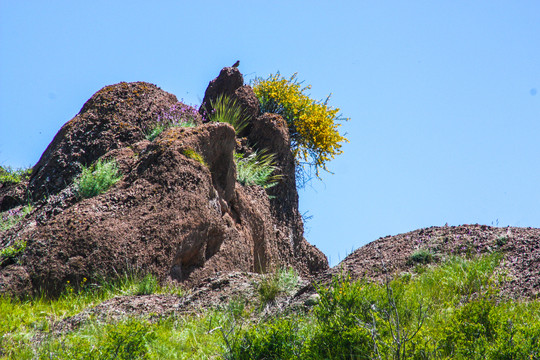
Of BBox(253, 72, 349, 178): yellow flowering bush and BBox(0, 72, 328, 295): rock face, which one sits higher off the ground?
BBox(253, 72, 349, 178): yellow flowering bush

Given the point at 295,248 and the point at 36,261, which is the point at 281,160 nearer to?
the point at 295,248

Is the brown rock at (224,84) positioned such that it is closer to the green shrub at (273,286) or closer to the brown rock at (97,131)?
the brown rock at (97,131)

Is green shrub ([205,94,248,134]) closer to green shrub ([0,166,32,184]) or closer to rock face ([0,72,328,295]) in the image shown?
rock face ([0,72,328,295])

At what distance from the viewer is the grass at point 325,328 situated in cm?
452

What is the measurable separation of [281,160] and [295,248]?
1.89 metres

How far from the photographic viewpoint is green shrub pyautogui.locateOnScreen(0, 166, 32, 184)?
39.0 ft

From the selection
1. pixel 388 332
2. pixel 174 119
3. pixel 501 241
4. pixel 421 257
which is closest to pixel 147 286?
pixel 388 332

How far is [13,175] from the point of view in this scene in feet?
42.7

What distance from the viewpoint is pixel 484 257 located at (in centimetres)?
768

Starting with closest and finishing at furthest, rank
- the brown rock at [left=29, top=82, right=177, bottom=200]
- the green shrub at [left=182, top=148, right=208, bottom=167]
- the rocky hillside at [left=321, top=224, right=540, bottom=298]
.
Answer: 1. the rocky hillside at [left=321, top=224, right=540, bottom=298]
2. the green shrub at [left=182, top=148, right=208, bottom=167]
3. the brown rock at [left=29, top=82, right=177, bottom=200]

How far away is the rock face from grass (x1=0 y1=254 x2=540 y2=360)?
50 centimetres

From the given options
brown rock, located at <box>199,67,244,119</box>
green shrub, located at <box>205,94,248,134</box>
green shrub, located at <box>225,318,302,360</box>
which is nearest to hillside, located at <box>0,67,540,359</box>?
green shrub, located at <box>225,318,302,360</box>

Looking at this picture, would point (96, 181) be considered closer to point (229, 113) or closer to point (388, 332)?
point (229, 113)

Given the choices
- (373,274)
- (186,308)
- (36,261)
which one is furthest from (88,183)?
(373,274)
